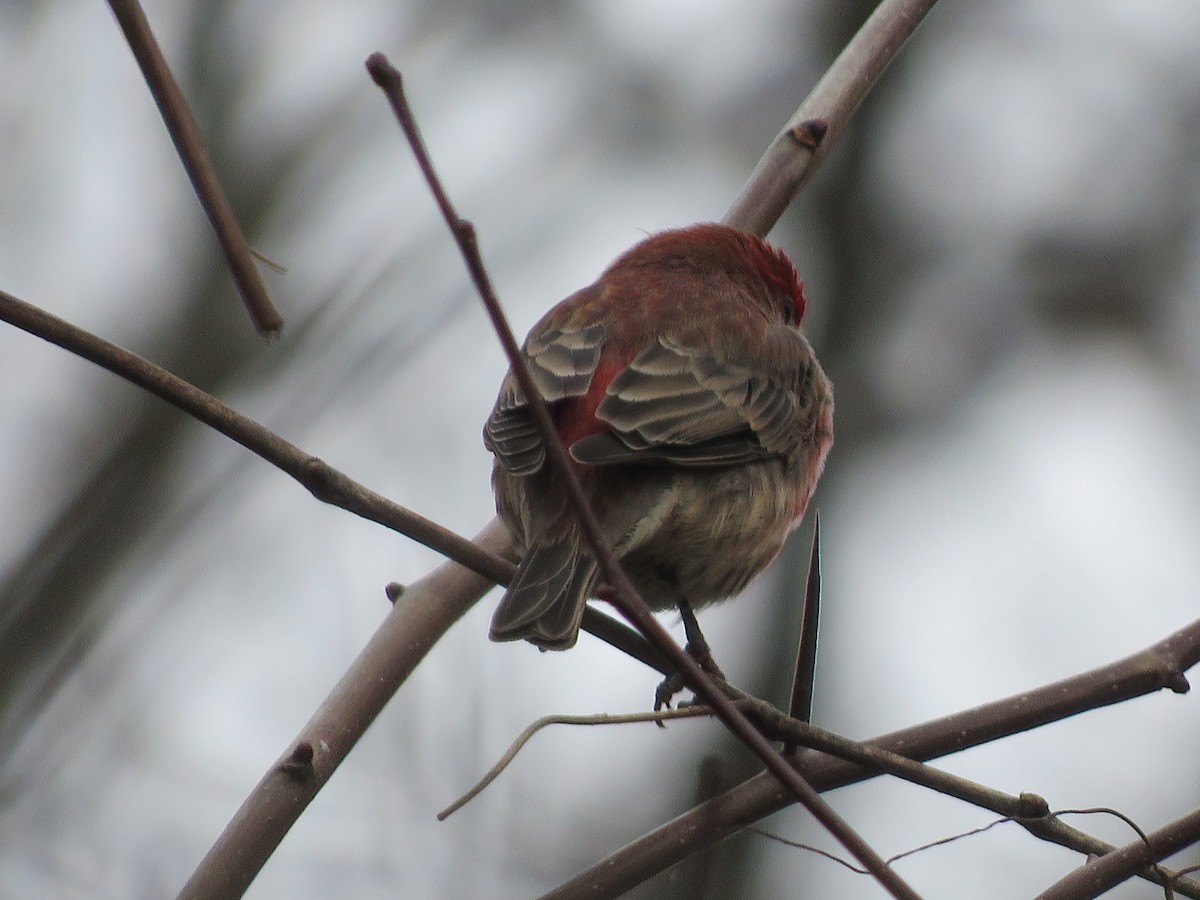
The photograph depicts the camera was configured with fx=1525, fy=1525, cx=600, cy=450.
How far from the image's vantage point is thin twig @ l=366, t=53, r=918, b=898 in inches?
81.7

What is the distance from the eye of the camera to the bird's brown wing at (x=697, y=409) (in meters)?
4.50

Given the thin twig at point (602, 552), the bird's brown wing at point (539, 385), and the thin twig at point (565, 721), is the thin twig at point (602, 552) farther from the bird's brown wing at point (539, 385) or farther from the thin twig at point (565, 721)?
the bird's brown wing at point (539, 385)

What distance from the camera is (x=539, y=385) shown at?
4.81 m

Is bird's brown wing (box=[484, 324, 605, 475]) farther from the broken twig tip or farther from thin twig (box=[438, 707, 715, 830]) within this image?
thin twig (box=[438, 707, 715, 830])

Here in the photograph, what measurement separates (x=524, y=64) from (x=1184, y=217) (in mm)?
4851

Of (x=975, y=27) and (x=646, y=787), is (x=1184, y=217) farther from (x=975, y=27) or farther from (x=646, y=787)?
(x=646, y=787)

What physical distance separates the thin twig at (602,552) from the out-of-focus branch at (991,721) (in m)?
0.62

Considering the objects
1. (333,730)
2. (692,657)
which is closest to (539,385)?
(692,657)

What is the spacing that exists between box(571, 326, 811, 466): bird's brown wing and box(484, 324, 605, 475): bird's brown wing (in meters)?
0.14

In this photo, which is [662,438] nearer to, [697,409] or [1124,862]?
[697,409]

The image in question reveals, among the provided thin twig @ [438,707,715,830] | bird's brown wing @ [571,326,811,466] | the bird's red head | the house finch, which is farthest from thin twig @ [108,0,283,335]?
the bird's red head

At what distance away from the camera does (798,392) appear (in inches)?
A: 222

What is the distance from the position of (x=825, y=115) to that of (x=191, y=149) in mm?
2791

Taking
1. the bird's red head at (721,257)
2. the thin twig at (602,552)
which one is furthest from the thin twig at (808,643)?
the bird's red head at (721,257)
